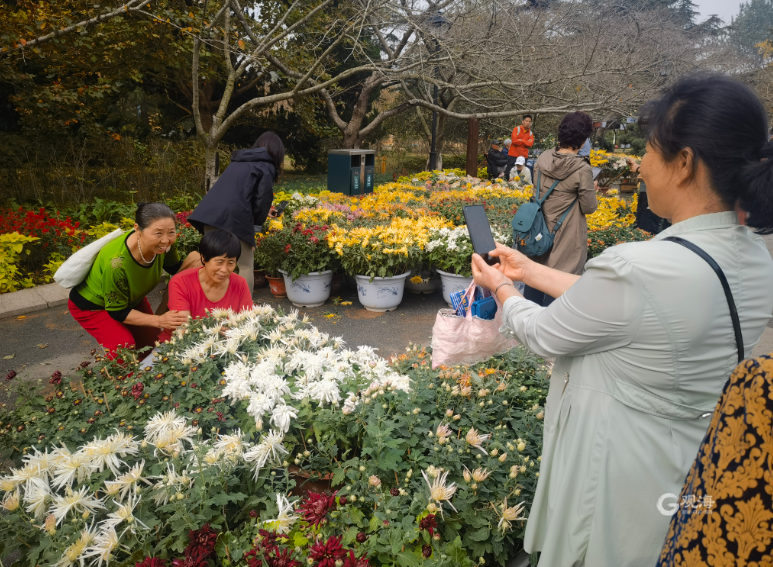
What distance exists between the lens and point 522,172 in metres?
11.8

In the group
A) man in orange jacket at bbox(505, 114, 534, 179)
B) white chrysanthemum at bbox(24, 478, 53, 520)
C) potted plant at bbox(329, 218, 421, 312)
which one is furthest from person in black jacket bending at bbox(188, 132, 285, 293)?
man in orange jacket at bbox(505, 114, 534, 179)

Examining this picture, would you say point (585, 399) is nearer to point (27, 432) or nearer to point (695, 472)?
point (695, 472)

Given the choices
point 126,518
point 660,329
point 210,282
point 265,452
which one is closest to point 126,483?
point 126,518

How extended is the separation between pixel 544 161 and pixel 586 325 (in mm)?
3540

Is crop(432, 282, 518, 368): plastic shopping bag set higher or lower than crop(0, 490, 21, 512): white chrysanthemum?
higher

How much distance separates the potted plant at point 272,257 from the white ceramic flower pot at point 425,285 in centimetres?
162

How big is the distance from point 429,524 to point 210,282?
2.48 m

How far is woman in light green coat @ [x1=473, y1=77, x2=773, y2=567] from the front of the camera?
1.15 metres

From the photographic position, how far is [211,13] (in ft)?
30.6

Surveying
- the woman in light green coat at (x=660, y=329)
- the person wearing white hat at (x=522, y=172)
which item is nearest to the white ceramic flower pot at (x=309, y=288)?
the woman in light green coat at (x=660, y=329)

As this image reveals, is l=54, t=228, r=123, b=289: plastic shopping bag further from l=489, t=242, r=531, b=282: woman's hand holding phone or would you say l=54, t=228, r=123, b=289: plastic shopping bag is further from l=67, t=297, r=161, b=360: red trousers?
l=489, t=242, r=531, b=282: woman's hand holding phone

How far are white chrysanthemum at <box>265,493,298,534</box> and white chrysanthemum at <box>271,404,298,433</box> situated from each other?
10.9 inches

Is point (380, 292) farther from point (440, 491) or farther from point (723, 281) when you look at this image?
point (723, 281)

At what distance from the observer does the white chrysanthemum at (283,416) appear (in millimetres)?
1931
